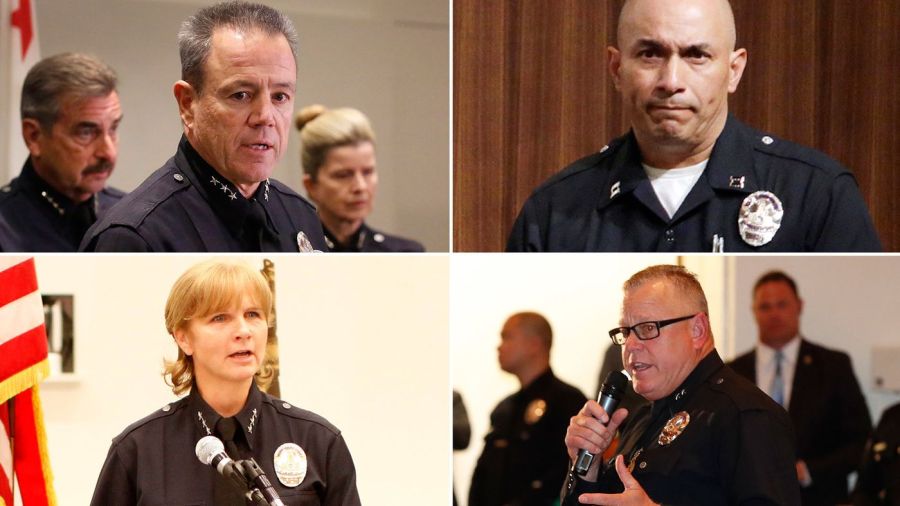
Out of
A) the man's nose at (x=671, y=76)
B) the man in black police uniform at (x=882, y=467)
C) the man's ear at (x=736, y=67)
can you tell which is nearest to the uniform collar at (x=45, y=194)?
the man's nose at (x=671, y=76)

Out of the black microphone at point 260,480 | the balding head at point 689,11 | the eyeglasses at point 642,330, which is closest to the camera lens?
the black microphone at point 260,480

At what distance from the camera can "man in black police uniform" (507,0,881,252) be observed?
2.81 metres

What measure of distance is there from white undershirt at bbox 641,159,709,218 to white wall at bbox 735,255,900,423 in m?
0.22

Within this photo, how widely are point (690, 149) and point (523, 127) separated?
391 mm

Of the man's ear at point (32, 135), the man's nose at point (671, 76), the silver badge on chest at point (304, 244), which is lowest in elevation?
the silver badge on chest at point (304, 244)

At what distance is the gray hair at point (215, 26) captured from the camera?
8.99ft

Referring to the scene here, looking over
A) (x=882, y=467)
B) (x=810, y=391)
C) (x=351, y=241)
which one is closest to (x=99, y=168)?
(x=351, y=241)

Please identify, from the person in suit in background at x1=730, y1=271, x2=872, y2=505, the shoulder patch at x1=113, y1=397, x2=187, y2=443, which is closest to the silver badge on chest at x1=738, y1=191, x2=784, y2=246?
the person in suit in background at x1=730, y1=271, x2=872, y2=505

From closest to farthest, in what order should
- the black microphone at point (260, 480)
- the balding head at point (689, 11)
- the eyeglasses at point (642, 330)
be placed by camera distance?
the black microphone at point (260, 480), the balding head at point (689, 11), the eyeglasses at point (642, 330)

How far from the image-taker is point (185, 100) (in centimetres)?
274

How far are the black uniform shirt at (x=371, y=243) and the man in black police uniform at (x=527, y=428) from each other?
0.31 metres

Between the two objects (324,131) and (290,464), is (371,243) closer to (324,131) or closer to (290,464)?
(324,131)

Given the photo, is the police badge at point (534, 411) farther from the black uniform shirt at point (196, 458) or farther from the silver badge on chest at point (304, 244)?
the silver badge on chest at point (304, 244)

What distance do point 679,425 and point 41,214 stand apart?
1.56m
